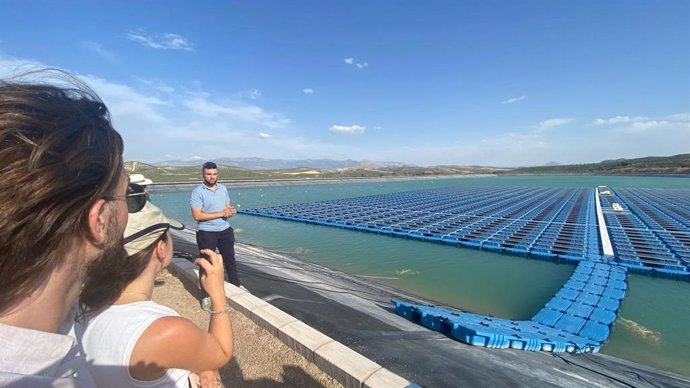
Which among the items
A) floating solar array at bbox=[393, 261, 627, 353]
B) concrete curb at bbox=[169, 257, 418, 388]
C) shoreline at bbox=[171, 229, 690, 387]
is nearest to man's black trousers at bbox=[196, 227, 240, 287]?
concrete curb at bbox=[169, 257, 418, 388]

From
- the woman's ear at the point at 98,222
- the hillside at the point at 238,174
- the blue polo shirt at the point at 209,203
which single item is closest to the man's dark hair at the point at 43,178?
the woman's ear at the point at 98,222

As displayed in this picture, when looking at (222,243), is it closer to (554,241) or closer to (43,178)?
(43,178)


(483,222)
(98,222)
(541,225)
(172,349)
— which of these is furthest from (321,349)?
(541,225)

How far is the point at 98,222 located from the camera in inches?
38.3

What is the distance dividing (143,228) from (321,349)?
272 cm

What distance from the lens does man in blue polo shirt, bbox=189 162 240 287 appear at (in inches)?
217

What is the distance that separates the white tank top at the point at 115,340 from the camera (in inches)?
48.5

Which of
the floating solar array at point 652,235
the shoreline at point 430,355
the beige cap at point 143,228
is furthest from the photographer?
the floating solar array at point 652,235

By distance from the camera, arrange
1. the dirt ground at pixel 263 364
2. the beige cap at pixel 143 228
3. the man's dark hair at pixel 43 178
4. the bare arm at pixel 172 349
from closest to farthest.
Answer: the man's dark hair at pixel 43 178
the bare arm at pixel 172 349
the beige cap at pixel 143 228
the dirt ground at pixel 263 364

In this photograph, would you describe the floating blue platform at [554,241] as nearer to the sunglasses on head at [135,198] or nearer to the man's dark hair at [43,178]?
the sunglasses on head at [135,198]

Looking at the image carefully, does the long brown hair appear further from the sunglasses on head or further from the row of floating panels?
the row of floating panels

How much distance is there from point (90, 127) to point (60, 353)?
24.6 inches

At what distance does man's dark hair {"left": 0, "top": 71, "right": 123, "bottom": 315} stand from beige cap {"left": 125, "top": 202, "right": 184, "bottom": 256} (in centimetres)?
40

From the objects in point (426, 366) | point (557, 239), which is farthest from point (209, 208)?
point (557, 239)
